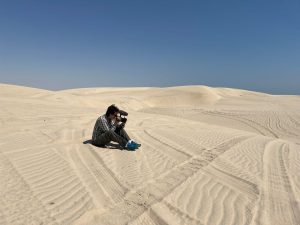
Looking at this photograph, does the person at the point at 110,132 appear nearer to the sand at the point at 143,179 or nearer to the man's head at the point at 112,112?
the man's head at the point at 112,112

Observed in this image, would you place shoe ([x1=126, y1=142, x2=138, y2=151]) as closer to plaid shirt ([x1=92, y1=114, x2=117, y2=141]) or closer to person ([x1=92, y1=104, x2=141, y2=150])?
person ([x1=92, y1=104, x2=141, y2=150])

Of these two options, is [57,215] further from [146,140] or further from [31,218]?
[146,140]

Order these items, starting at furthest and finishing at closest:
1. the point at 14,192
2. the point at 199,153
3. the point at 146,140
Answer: the point at 146,140 < the point at 199,153 < the point at 14,192

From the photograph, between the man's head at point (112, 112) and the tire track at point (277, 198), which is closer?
the tire track at point (277, 198)

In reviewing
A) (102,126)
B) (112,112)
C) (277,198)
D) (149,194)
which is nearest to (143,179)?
(149,194)

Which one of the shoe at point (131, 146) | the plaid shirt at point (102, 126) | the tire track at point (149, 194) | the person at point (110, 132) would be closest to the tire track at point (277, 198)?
the tire track at point (149, 194)

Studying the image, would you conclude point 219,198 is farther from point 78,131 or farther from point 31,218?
point 78,131

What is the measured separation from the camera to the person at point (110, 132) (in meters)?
7.75

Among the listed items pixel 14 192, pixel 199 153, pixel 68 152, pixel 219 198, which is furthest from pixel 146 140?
pixel 14 192

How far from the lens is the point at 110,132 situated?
769cm

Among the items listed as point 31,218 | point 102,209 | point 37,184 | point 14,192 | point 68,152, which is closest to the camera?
point 31,218

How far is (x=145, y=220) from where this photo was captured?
4.09 metres

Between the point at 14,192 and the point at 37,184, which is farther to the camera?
the point at 37,184

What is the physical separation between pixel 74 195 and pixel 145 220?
1.32 meters
